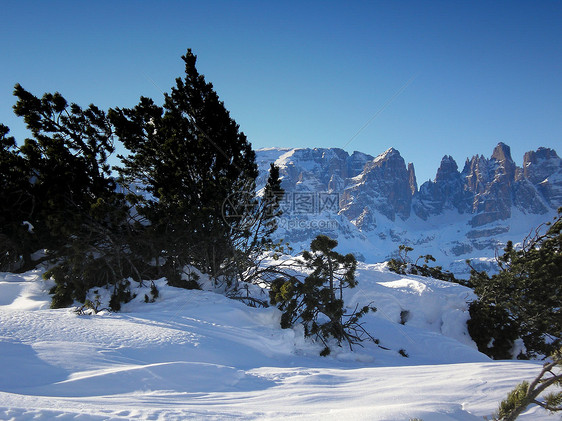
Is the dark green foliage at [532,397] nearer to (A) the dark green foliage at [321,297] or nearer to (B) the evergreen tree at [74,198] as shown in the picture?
(A) the dark green foliage at [321,297]

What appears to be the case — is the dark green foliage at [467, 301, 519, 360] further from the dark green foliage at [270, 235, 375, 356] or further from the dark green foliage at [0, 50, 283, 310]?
the dark green foliage at [0, 50, 283, 310]

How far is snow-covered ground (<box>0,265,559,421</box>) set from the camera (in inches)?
118

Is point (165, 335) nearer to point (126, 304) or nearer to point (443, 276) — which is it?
point (126, 304)

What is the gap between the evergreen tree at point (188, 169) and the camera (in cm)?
996

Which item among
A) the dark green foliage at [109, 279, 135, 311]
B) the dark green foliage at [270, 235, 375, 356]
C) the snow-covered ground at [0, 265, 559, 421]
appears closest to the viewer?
the snow-covered ground at [0, 265, 559, 421]

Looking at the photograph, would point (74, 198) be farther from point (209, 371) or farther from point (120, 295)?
point (209, 371)

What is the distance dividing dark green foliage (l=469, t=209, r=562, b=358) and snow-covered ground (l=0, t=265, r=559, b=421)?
2.60 m

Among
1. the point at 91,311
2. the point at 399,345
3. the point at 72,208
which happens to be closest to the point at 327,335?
the point at 399,345

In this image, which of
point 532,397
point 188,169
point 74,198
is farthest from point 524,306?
point 74,198

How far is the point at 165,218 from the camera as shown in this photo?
9.48 meters

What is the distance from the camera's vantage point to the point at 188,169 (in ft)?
35.3

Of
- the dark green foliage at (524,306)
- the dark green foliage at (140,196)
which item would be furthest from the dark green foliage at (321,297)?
the dark green foliage at (524,306)

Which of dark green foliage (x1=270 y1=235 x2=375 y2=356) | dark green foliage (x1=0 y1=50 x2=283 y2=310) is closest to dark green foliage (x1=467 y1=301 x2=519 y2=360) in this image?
dark green foliage (x1=270 y1=235 x2=375 y2=356)

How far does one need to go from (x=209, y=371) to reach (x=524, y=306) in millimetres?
11245
